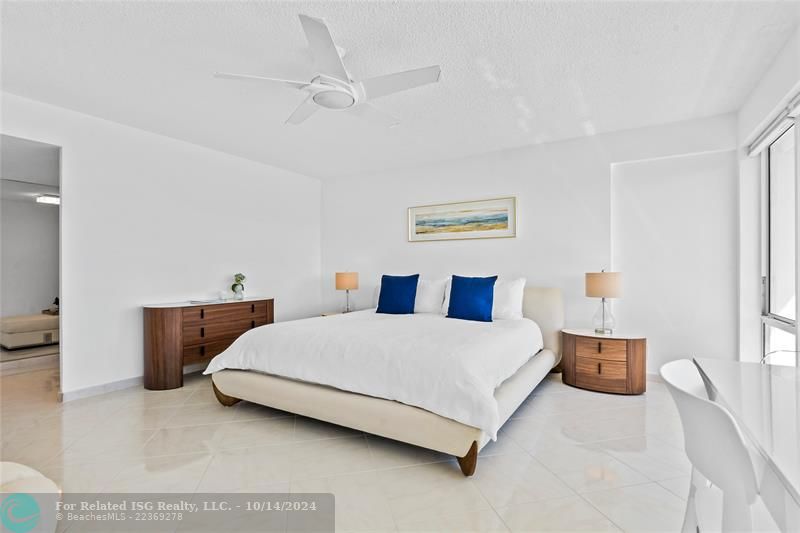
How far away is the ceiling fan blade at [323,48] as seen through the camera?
1778 mm

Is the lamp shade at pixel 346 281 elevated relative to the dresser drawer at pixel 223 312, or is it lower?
elevated

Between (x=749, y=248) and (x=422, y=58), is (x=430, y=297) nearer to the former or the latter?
(x=422, y=58)

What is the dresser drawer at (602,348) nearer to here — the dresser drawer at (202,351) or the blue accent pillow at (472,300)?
the blue accent pillow at (472,300)

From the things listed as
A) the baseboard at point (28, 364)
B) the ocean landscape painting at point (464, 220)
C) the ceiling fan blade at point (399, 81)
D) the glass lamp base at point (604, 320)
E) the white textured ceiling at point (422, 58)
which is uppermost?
the white textured ceiling at point (422, 58)

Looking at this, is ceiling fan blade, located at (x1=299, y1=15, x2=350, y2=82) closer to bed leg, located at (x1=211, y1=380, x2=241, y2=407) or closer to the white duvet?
the white duvet

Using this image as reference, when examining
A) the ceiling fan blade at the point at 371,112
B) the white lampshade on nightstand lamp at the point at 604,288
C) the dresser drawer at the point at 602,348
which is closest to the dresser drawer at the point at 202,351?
the ceiling fan blade at the point at 371,112

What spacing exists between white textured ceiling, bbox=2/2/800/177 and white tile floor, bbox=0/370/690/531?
258 cm

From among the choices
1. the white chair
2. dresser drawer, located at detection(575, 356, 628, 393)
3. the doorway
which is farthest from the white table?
the doorway

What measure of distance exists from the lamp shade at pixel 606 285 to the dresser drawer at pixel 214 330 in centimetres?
385

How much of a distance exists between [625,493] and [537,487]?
43 cm

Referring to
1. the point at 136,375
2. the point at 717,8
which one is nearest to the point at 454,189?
the point at 717,8

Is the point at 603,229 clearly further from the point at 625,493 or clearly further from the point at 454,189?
the point at 625,493

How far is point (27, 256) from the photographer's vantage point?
5.41 metres

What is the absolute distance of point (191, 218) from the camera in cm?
434
